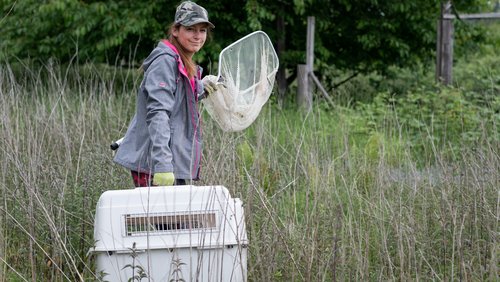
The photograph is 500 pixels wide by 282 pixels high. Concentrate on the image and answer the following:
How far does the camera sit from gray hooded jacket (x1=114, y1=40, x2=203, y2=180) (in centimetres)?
419

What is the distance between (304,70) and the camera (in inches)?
408

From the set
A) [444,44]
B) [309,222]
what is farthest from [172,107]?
[444,44]

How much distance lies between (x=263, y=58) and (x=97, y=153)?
57.3 inches

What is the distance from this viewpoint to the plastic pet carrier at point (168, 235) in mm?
3744

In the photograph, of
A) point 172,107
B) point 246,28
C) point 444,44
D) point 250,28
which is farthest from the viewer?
point 444,44

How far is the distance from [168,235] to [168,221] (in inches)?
2.5

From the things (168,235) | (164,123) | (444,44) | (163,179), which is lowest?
(168,235)

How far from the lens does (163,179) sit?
4.15m

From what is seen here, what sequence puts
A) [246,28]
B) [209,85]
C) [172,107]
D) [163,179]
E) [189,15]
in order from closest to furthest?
[163,179], [172,107], [189,15], [209,85], [246,28]

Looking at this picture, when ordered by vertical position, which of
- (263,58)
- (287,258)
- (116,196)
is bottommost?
(287,258)

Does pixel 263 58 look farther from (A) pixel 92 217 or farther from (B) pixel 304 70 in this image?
(B) pixel 304 70

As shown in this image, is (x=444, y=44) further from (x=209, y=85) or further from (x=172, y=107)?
(x=172, y=107)

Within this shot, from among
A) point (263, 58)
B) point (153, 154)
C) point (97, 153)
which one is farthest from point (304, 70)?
point (153, 154)

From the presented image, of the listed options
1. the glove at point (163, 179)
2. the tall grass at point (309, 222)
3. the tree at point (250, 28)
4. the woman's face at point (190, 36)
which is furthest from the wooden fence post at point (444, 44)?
the glove at point (163, 179)
